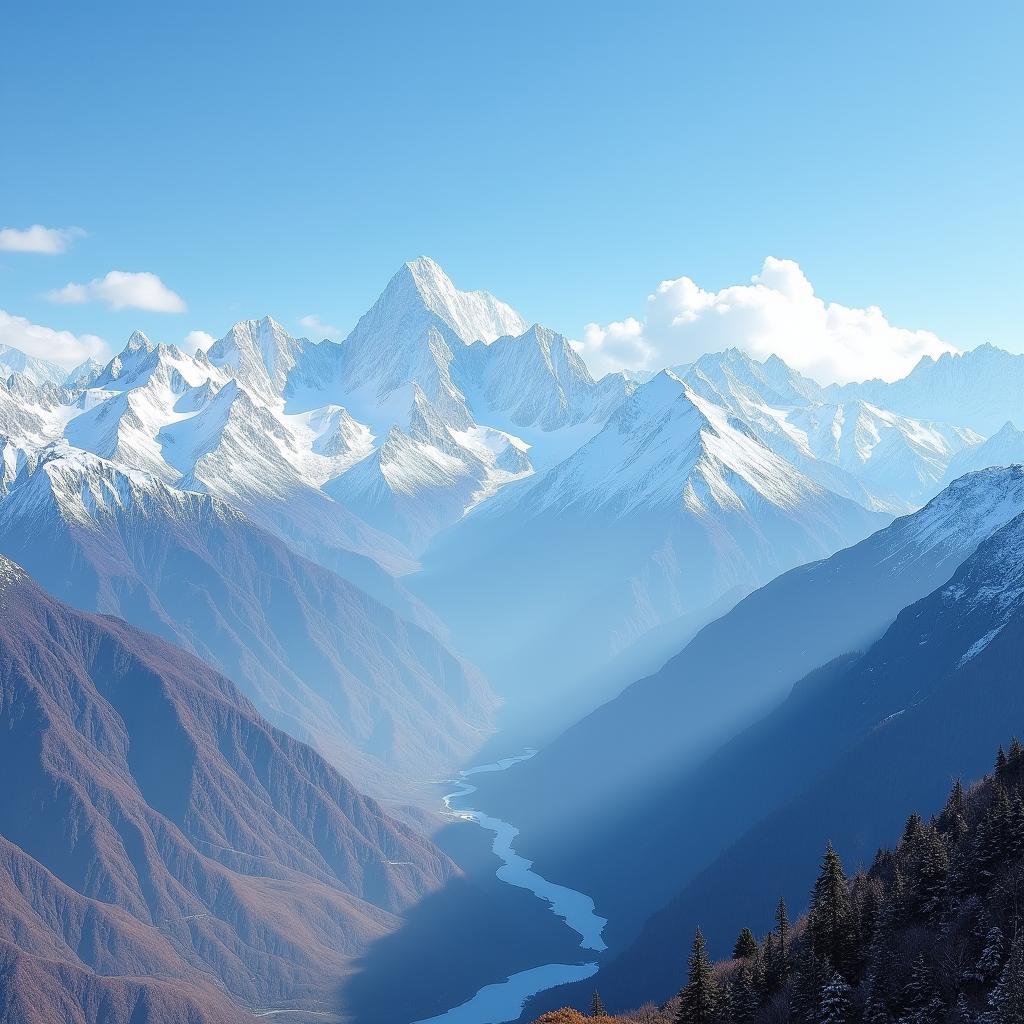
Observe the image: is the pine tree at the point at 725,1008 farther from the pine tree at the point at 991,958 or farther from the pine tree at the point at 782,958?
the pine tree at the point at 991,958

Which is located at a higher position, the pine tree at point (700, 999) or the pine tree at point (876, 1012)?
the pine tree at point (700, 999)

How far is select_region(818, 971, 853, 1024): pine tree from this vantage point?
8538 cm

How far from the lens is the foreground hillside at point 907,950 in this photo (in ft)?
268

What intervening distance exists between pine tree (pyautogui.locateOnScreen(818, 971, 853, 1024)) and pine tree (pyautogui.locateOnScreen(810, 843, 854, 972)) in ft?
24.3

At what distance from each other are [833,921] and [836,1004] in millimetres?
14375

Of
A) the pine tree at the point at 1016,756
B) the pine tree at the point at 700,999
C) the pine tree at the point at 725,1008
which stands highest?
the pine tree at the point at 700,999

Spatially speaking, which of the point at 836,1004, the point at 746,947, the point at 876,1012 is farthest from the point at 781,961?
the point at 876,1012

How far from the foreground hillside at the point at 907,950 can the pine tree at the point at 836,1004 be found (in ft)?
0.30

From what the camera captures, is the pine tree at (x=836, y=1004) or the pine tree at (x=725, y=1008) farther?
the pine tree at (x=725, y=1008)

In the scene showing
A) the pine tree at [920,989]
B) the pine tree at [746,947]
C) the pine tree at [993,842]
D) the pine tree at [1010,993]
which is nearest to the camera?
the pine tree at [1010,993]

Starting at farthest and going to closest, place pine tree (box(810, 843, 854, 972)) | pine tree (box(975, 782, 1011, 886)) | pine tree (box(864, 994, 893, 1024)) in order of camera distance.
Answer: pine tree (box(810, 843, 854, 972)) < pine tree (box(975, 782, 1011, 886)) < pine tree (box(864, 994, 893, 1024))

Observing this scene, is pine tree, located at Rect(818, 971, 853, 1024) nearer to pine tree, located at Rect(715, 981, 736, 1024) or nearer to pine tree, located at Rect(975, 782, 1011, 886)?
pine tree, located at Rect(715, 981, 736, 1024)

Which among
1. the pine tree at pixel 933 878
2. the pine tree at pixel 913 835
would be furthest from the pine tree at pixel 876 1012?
the pine tree at pixel 913 835

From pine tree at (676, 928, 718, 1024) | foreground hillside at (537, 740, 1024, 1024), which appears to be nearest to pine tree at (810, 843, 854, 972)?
foreground hillside at (537, 740, 1024, 1024)
